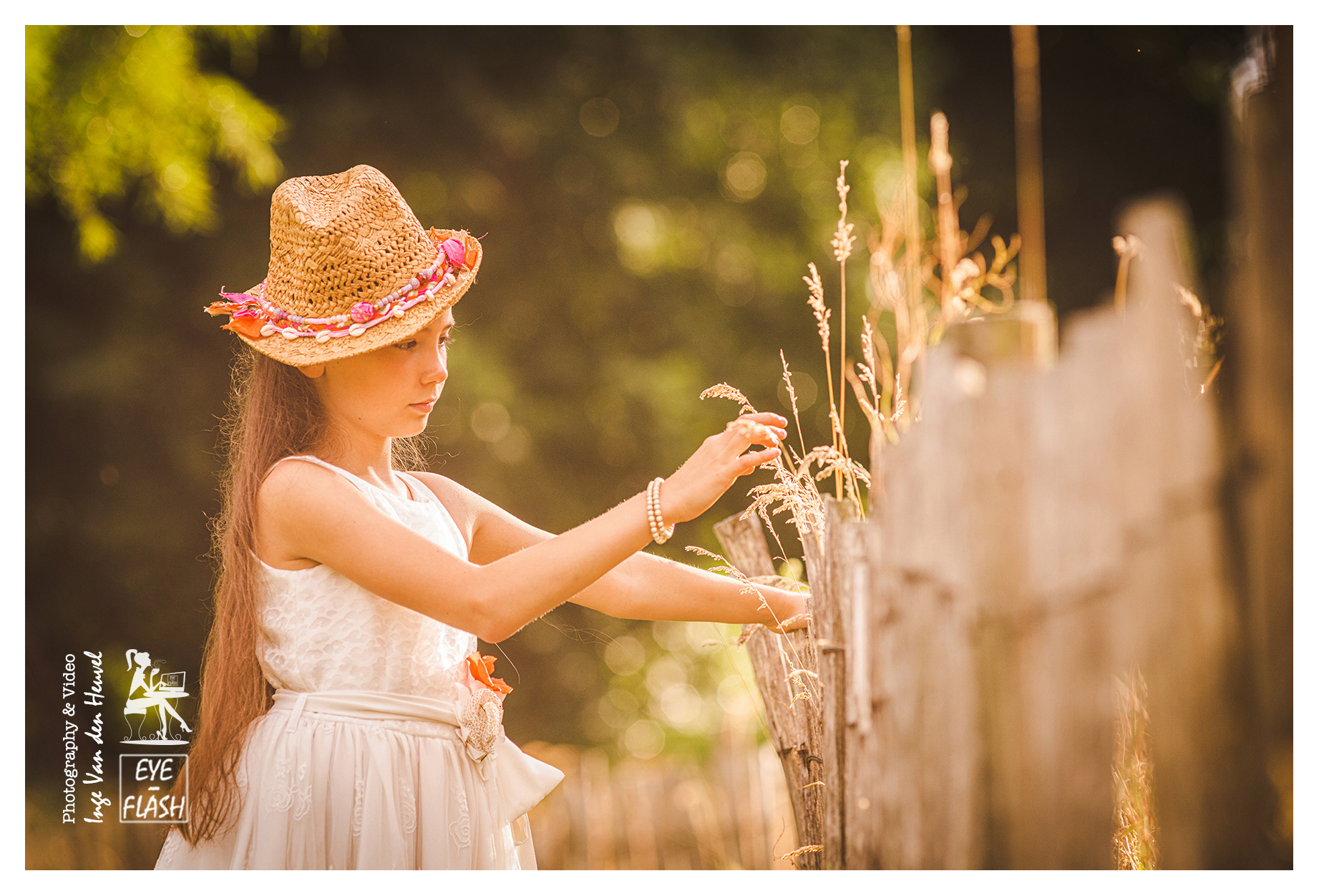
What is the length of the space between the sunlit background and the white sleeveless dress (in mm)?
609

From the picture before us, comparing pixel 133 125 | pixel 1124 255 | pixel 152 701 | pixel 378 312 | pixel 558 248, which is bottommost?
pixel 152 701

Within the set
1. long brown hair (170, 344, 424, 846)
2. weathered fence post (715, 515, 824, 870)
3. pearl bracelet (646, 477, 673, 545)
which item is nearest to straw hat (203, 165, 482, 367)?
long brown hair (170, 344, 424, 846)

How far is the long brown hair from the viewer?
5.90 feet

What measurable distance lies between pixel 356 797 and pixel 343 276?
1.01 metres

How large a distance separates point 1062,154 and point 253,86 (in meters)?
2.85

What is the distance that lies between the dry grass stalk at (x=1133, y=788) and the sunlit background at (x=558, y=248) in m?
0.74

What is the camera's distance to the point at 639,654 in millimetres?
4789

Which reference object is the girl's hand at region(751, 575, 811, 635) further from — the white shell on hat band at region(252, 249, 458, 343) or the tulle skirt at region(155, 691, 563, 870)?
the white shell on hat band at region(252, 249, 458, 343)

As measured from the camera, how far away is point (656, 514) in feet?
5.07

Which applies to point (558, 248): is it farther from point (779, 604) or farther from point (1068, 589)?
point (1068, 589)

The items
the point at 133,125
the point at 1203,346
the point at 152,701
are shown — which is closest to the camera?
the point at 1203,346

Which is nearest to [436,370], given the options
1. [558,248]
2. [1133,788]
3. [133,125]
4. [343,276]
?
[343,276]
